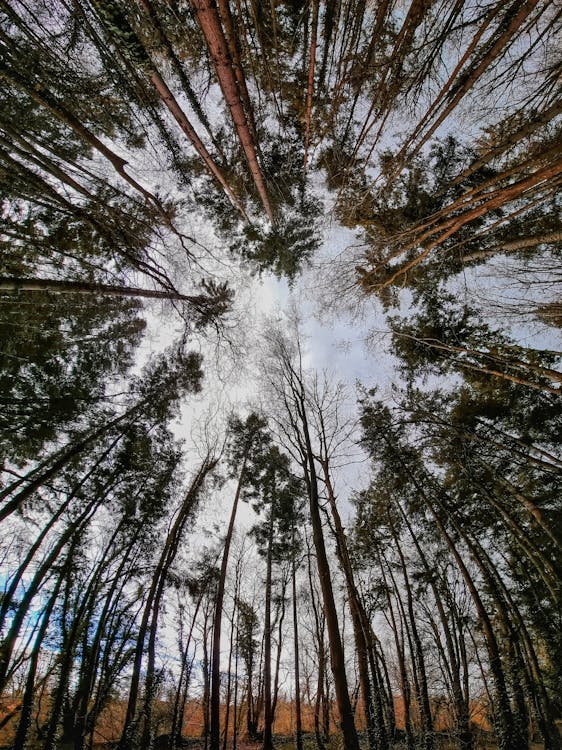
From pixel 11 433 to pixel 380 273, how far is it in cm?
879

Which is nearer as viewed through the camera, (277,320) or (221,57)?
(221,57)

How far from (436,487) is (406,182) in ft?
25.9

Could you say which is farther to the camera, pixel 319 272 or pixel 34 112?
pixel 319 272

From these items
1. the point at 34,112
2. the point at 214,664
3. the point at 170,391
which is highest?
the point at 34,112

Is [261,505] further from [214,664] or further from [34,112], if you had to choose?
[34,112]

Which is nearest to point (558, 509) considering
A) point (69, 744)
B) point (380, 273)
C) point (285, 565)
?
point (380, 273)

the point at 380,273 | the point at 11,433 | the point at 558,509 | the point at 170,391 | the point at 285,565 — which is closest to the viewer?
the point at 11,433

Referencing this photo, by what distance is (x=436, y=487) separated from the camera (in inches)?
319

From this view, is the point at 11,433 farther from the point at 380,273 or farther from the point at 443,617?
the point at 443,617

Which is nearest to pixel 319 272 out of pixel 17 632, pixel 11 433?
pixel 11 433

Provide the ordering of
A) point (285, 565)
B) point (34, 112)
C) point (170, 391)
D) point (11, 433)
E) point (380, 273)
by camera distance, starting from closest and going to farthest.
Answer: point (34, 112) < point (11, 433) < point (380, 273) < point (170, 391) < point (285, 565)

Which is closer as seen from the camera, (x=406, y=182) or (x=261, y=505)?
(x=406, y=182)

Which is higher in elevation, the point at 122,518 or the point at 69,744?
the point at 122,518

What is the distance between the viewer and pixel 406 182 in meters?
5.78
